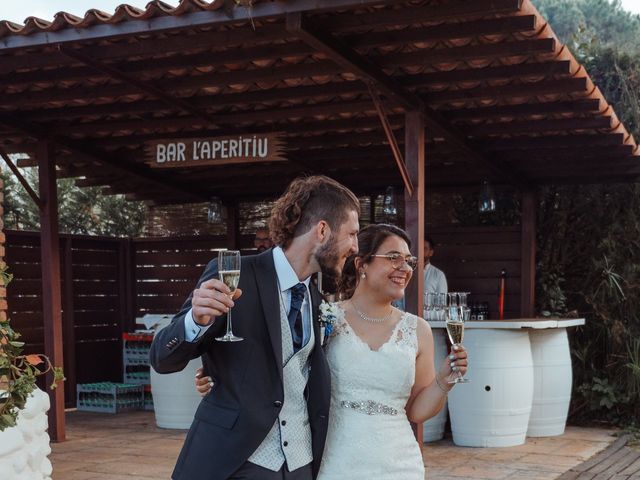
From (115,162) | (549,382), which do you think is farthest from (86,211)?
(549,382)

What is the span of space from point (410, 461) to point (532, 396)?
458 centimetres

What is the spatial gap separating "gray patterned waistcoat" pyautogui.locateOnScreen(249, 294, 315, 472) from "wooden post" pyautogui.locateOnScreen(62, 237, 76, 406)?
23.9ft

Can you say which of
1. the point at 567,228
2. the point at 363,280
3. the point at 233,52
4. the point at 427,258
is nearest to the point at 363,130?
the point at 427,258

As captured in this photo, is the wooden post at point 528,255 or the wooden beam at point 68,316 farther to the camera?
the wooden beam at point 68,316

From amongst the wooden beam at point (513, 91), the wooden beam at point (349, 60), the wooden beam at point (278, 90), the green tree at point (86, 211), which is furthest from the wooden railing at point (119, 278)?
the wooden beam at point (349, 60)

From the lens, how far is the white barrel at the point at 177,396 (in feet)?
24.3

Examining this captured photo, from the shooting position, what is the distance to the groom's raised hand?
1.99 meters

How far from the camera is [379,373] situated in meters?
2.72

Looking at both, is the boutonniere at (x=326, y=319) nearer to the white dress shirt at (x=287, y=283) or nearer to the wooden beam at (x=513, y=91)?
the white dress shirt at (x=287, y=283)

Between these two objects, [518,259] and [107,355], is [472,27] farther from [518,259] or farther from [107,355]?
[107,355]

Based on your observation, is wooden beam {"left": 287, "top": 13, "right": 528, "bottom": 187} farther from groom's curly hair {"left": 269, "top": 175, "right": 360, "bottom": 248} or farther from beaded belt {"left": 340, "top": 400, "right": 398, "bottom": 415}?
beaded belt {"left": 340, "top": 400, "right": 398, "bottom": 415}

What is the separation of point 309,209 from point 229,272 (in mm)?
367

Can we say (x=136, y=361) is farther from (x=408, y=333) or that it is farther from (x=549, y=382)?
(x=408, y=333)

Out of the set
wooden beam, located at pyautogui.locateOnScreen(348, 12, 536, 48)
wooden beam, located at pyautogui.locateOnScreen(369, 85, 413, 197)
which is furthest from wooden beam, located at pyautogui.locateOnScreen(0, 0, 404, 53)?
wooden beam, located at pyautogui.locateOnScreen(369, 85, 413, 197)
